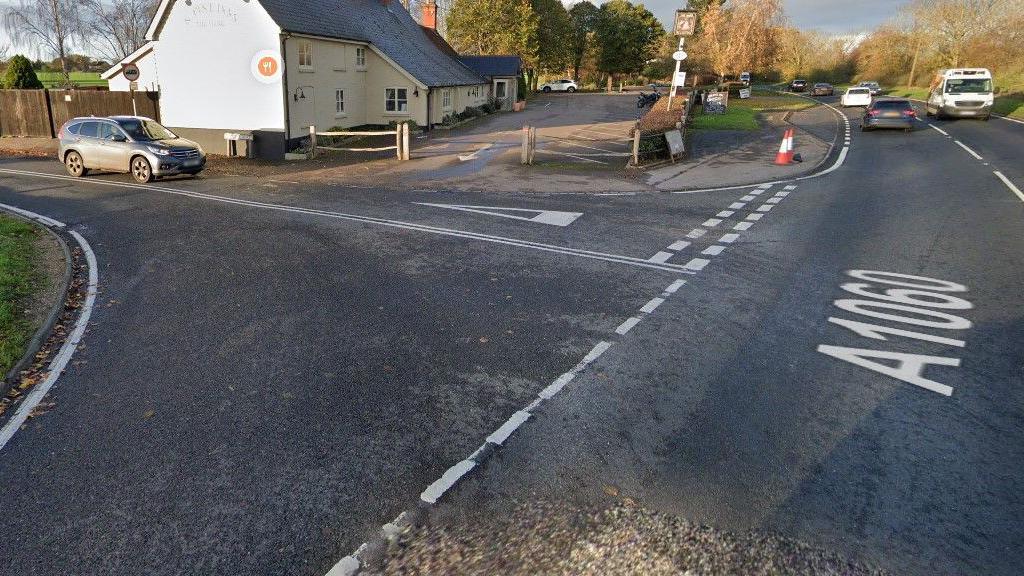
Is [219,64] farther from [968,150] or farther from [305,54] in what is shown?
[968,150]

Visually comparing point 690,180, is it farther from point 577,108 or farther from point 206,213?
point 577,108

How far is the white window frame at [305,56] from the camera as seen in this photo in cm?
2353

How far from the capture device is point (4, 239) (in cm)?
992

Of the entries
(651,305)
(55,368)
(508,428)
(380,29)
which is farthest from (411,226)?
(380,29)

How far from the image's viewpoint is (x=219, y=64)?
75.6ft

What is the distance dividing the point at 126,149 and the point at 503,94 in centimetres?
3334

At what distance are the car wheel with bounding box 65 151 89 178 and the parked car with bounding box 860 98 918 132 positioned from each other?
98.8 feet

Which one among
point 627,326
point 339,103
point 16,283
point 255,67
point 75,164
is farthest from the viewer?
point 339,103

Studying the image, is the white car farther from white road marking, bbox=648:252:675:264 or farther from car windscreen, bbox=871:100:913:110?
white road marking, bbox=648:252:675:264

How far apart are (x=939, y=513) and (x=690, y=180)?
14.1 meters

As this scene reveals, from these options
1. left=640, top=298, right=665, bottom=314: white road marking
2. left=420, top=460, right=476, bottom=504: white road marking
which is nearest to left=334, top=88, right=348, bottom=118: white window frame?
left=640, top=298, right=665, bottom=314: white road marking

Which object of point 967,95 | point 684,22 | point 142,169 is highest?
point 684,22

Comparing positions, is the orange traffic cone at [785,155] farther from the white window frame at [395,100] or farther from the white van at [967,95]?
the white window frame at [395,100]

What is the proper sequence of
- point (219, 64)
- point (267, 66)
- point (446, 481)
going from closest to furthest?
point (446, 481)
point (267, 66)
point (219, 64)
